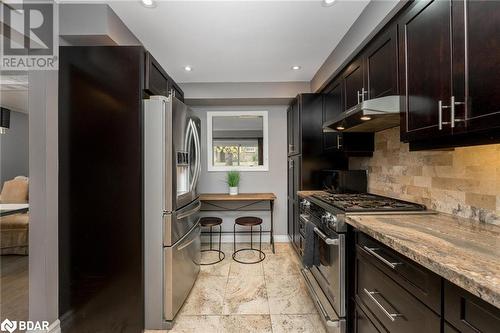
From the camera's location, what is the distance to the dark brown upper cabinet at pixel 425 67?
1.13 m

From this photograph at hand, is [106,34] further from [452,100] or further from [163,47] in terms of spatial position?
[452,100]

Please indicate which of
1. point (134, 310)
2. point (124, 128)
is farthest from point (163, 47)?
point (134, 310)

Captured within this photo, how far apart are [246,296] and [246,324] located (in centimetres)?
42

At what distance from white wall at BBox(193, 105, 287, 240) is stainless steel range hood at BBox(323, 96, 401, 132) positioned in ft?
5.98

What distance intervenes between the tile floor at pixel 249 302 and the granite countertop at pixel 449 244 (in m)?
1.17

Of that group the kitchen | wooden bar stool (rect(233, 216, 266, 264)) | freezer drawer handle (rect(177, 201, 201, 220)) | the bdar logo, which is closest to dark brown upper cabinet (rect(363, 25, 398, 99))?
the kitchen

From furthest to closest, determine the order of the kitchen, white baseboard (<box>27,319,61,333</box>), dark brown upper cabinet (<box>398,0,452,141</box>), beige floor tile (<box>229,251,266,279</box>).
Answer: beige floor tile (<box>229,251,266,279</box>), white baseboard (<box>27,319,61,333</box>), dark brown upper cabinet (<box>398,0,452,141</box>), the kitchen

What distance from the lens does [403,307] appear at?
1.05 metres

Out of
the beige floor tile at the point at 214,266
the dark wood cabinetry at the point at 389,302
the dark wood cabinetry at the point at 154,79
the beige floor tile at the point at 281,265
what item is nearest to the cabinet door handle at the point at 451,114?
the dark wood cabinetry at the point at 389,302

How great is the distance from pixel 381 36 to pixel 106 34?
83.6 inches

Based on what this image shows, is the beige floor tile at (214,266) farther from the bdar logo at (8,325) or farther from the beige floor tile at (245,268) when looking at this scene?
the bdar logo at (8,325)

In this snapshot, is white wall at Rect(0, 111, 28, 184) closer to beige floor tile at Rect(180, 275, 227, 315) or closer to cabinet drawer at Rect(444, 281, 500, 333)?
beige floor tile at Rect(180, 275, 227, 315)

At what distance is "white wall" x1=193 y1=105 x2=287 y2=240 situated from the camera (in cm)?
409

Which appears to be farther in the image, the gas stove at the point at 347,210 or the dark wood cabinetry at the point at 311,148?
the dark wood cabinetry at the point at 311,148
